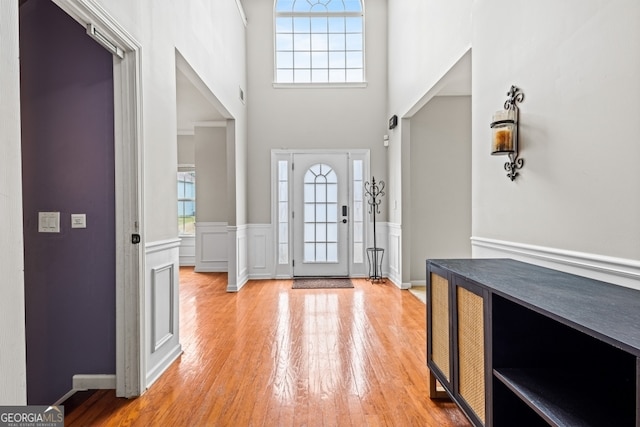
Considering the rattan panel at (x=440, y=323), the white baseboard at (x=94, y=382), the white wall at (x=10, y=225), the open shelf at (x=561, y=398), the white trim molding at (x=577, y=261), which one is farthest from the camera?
the white baseboard at (x=94, y=382)

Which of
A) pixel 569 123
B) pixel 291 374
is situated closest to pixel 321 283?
pixel 291 374

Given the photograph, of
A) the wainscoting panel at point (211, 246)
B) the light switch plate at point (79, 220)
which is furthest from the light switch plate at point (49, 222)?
the wainscoting panel at point (211, 246)

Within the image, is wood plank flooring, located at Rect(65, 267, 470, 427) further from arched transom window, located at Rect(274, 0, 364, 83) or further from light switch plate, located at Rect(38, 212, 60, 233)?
arched transom window, located at Rect(274, 0, 364, 83)

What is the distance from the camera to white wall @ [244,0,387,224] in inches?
220

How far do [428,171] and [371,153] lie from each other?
3.33 ft

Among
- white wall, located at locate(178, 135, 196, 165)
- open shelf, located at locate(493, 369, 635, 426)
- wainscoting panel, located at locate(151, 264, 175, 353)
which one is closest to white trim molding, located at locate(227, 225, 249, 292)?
wainscoting panel, located at locate(151, 264, 175, 353)

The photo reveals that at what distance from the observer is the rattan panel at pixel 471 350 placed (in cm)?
149

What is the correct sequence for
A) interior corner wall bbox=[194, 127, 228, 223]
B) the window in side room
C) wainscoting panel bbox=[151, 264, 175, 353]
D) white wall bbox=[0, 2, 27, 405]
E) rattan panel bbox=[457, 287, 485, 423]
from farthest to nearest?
the window in side room → interior corner wall bbox=[194, 127, 228, 223] → wainscoting panel bbox=[151, 264, 175, 353] → rattan panel bbox=[457, 287, 485, 423] → white wall bbox=[0, 2, 27, 405]

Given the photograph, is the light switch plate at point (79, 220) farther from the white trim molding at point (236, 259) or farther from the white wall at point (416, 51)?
the white wall at point (416, 51)

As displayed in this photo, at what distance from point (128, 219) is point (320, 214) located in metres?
3.69

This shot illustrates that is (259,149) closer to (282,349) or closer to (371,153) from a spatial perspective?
(371,153)

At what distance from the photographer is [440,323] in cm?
193

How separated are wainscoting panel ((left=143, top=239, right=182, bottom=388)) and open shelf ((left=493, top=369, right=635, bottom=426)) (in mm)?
1998

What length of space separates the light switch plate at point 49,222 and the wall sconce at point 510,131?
2.75 metres
